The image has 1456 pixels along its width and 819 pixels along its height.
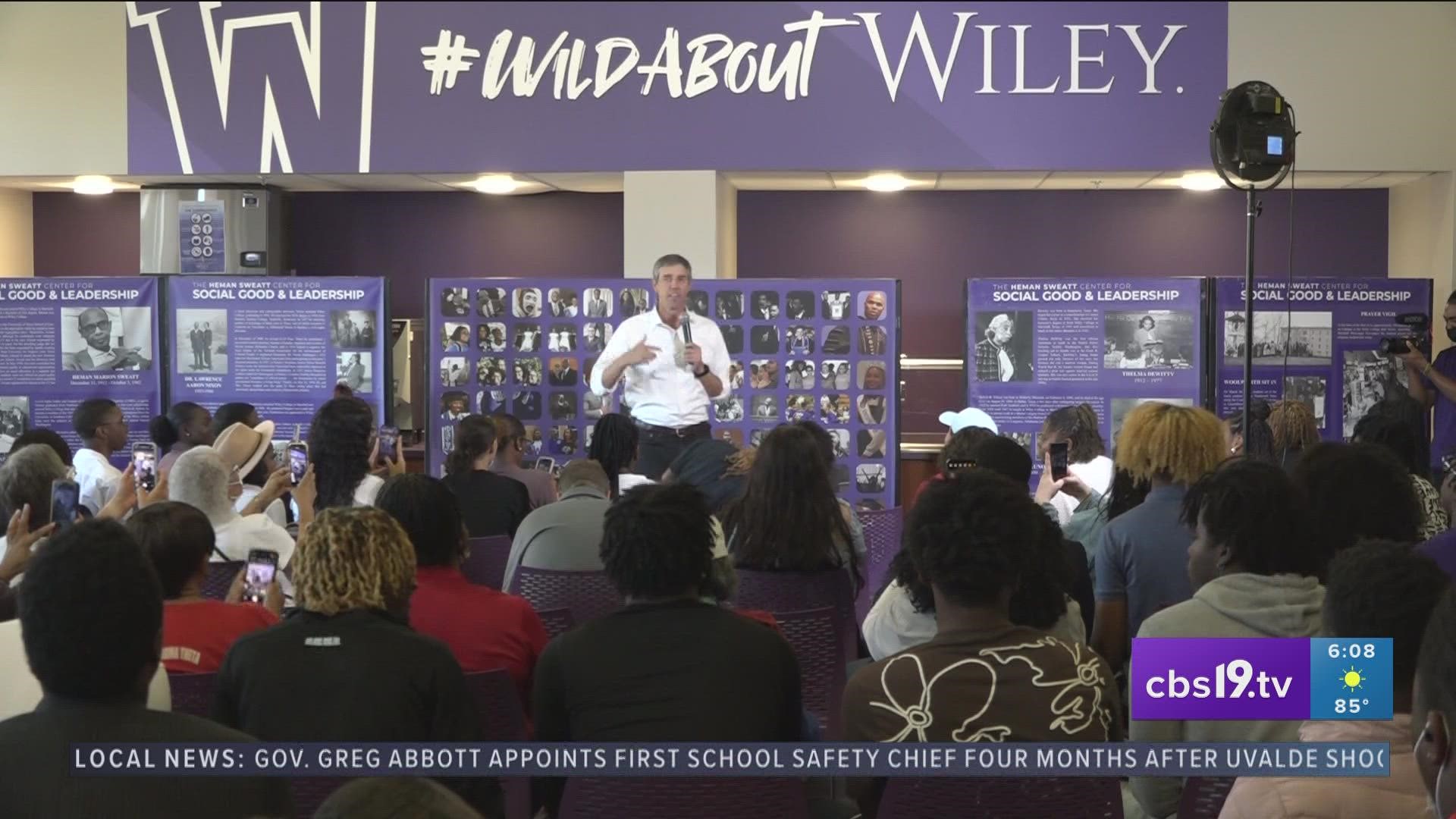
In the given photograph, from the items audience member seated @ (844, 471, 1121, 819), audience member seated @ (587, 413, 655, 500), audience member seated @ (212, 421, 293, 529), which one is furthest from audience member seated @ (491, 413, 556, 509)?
audience member seated @ (844, 471, 1121, 819)

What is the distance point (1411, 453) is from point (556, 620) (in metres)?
3.19

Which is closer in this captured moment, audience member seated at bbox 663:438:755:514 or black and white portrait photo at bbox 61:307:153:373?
audience member seated at bbox 663:438:755:514

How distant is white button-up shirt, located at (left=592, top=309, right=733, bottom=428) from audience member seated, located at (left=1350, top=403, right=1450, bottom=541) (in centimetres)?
338

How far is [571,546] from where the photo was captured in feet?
14.7

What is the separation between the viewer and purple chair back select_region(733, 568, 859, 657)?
421 centimetres

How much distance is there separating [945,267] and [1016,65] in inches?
89.6

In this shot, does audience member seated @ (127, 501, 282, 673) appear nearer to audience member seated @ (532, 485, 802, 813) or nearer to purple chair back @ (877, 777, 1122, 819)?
audience member seated @ (532, 485, 802, 813)

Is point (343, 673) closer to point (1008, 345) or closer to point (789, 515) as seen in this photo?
point (789, 515)

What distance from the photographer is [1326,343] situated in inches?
321

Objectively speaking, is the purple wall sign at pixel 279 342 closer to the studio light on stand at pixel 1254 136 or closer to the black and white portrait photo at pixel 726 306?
the black and white portrait photo at pixel 726 306

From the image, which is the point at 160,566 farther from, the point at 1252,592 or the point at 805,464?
the point at 1252,592

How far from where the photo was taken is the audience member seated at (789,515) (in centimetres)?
429

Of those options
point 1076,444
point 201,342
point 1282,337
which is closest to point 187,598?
point 1076,444

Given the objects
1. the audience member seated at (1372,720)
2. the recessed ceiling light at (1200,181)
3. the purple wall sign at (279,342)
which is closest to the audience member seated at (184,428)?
the purple wall sign at (279,342)
